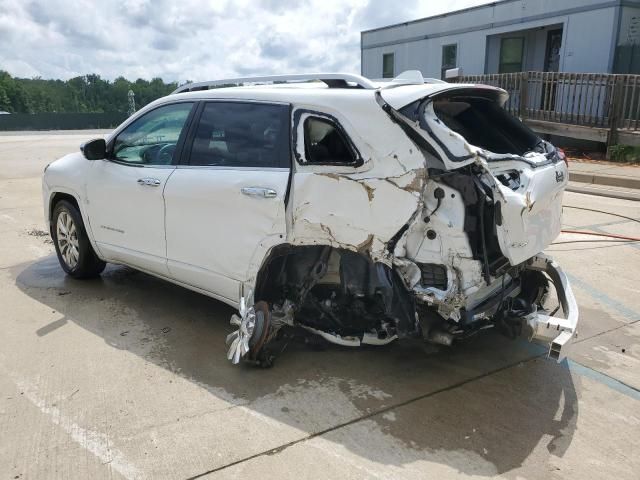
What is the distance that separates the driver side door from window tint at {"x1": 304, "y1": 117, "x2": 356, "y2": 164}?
1.19 m

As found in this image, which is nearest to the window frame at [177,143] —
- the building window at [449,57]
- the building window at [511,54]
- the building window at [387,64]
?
the building window at [511,54]

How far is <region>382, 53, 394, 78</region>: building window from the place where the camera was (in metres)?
21.5

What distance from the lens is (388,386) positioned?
3525 millimetres

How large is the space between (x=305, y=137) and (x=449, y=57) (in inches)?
664

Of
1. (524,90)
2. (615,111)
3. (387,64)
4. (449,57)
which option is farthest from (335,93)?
(387,64)

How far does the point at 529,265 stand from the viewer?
385 cm

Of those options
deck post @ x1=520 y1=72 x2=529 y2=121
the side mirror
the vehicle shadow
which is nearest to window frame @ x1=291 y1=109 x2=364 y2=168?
the vehicle shadow

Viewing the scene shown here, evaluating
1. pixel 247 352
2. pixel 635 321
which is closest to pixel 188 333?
pixel 247 352

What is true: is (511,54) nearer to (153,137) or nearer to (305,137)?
(153,137)

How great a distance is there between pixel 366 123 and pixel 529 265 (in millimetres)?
1554

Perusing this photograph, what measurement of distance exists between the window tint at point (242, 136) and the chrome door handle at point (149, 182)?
35cm

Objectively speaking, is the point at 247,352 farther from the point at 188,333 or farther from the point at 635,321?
the point at 635,321

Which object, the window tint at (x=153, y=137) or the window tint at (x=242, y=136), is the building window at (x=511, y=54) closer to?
the window tint at (x=153, y=137)

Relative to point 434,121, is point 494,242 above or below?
below
